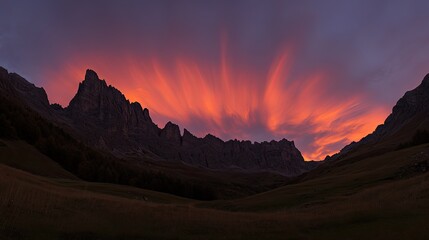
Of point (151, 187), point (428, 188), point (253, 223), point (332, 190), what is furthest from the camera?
point (151, 187)

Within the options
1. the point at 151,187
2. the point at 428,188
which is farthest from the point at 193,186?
the point at 428,188

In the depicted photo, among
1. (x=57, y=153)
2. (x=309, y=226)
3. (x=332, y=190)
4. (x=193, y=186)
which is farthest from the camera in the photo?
(x=193, y=186)

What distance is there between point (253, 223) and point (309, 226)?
4.60 meters

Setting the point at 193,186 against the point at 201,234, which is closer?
the point at 201,234

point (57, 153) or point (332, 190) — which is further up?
point (57, 153)

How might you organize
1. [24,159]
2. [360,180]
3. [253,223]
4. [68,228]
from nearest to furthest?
1. [68,228]
2. [253,223]
3. [360,180]
4. [24,159]

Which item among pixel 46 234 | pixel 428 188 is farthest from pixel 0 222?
pixel 428 188

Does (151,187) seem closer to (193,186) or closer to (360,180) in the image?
(193,186)

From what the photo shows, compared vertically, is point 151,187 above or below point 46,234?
above

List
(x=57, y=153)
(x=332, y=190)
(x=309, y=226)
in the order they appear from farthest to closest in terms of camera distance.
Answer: (x=57, y=153)
(x=332, y=190)
(x=309, y=226)

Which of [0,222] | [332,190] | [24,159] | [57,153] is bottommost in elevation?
[0,222]

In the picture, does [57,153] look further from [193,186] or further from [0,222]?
[0,222]

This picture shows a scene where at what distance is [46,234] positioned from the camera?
64.8ft

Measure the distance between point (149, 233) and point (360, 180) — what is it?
48.0 m
